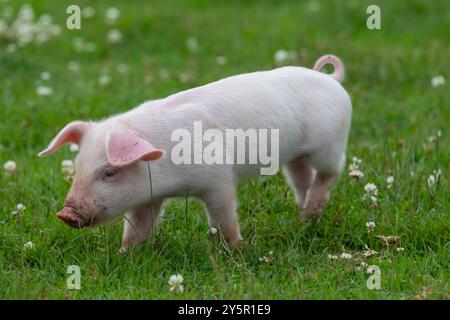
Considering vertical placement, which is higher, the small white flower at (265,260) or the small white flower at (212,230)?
the small white flower at (212,230)

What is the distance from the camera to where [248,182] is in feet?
18.7

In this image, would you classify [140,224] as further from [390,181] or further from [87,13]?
[87,13]

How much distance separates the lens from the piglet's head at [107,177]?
4383 millimetres

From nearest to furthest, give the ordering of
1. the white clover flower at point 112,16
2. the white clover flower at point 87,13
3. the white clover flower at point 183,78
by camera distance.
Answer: the white clover flower at point 183,78, the white clover flower at point 112,16, the white clover flower at point 87,13

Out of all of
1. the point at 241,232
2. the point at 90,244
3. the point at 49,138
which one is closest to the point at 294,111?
the point at 241,232

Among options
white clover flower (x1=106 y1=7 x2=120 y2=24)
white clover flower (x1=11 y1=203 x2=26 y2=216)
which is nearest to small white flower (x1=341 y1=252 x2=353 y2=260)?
white clover flower (x1=11 y1=203 x2=26 y2=216)

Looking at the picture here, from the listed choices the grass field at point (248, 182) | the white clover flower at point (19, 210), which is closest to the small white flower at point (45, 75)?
the grass field at point (248, 182)

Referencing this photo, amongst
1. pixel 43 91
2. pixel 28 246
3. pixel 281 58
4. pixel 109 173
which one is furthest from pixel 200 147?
pixel 281 58

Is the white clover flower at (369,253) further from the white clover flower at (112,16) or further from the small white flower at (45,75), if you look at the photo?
the white clover flower at (112,16)

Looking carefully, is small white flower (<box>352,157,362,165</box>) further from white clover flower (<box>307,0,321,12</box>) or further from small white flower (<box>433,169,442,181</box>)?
white clover flower (<box>307,0,321,12</box>)

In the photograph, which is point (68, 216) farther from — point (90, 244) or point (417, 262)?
point (417, 262)

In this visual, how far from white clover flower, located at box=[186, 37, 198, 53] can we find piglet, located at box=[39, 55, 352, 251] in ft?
14.2

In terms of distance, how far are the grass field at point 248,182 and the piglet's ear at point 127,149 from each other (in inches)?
21.8

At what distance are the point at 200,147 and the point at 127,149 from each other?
16.6 inches
